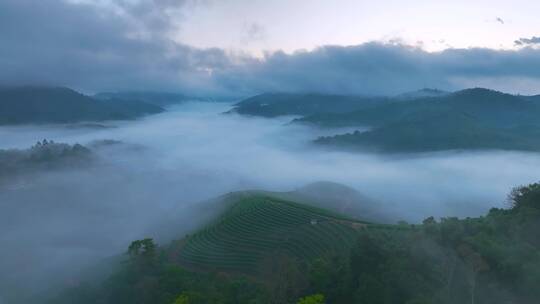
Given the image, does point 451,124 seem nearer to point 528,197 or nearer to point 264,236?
point 264,236

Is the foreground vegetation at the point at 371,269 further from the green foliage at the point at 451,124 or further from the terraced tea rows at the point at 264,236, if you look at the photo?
the green foliage at the point at 451,124

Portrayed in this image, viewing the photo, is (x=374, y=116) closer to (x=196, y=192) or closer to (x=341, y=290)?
(x=196, y=192)

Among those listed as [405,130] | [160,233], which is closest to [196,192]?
[160,233]

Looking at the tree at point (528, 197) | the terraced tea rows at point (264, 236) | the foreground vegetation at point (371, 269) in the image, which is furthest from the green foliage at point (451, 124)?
the tree at point (528, 197)

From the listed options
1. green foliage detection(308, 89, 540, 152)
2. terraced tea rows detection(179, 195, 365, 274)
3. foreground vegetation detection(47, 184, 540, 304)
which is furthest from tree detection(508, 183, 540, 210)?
green foliage detection(308, 89, 540, 152)

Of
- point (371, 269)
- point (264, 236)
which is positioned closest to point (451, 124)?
point (264, 236)

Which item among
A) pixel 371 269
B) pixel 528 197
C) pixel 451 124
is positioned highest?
pixel 451 124
